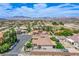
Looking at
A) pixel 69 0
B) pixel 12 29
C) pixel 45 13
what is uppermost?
pixel 69 0

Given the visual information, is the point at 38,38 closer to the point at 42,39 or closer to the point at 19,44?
the point at 42,39

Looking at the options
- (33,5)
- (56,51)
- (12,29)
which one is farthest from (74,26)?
(12,29)

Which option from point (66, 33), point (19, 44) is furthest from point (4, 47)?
point (66, 33)

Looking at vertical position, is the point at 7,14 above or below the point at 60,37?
above

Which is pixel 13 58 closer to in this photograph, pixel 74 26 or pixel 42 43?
pixel 42 43

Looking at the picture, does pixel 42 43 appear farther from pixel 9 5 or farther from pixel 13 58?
pixel 9 5

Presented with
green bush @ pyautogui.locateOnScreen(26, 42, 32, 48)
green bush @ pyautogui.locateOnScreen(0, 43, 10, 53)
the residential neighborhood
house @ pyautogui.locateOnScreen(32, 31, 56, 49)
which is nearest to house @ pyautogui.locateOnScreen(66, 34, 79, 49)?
the residential neighborhood
